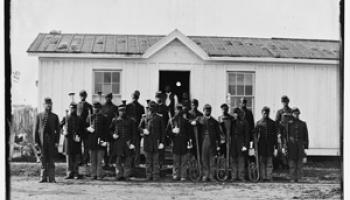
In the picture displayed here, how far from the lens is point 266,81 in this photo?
12.4 meters

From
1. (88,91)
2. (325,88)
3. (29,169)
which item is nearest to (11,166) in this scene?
(29,169)

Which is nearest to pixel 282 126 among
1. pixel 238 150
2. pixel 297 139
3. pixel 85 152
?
pixel 297 139

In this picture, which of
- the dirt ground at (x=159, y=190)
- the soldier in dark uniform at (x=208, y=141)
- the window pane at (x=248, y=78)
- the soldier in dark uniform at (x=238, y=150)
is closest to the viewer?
the dirt ground at (x=159, y=190)

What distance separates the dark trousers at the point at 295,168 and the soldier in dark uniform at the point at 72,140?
13.4ft

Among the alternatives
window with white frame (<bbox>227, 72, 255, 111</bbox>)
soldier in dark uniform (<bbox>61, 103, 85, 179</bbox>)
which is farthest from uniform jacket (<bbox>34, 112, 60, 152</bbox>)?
window with white frame (<bbox>227, 72, 255, 111</bbox>)

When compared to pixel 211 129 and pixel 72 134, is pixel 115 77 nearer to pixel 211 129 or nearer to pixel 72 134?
pixel 72 134

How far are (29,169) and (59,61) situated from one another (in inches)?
87.6

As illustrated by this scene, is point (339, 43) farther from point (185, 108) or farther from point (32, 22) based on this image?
point (32, 22)

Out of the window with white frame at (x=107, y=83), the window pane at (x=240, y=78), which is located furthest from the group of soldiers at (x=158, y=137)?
the window pane at (x=240, y=78)

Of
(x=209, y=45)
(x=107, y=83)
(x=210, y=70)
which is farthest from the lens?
(x=210, y=70)

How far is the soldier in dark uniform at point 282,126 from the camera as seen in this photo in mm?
11664

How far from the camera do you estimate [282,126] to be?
11727 mm

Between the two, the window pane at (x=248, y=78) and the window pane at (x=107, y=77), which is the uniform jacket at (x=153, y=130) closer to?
the window pane at (x=107, y=77)

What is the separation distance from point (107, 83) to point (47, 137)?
165 centimetres
